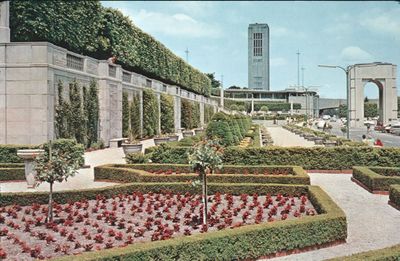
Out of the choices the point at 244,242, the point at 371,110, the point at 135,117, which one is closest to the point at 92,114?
the point at 135,117

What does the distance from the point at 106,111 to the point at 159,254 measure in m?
23.5

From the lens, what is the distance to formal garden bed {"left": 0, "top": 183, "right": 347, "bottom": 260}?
9109 mm

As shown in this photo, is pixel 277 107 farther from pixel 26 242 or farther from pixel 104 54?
pixel 26 242

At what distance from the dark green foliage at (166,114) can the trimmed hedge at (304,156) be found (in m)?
23.7

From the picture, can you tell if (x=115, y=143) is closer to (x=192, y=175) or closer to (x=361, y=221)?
(x=192, y=175)

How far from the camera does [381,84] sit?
93.3 metres

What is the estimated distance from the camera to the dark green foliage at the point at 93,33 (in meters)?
26.0

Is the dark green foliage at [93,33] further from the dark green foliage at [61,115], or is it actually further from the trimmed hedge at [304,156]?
the trimmed hedge at [304,156]

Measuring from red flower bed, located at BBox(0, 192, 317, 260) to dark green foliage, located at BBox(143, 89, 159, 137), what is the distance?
81.8 ft

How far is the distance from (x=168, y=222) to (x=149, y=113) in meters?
29.5

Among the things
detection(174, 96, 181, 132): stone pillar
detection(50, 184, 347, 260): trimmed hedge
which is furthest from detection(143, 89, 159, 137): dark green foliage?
detection(50, 184, 347, 260): trimmed hedge

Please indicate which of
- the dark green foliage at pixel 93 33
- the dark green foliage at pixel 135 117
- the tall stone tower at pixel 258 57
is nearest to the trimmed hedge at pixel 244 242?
the dark green foliage at pixel 93 33

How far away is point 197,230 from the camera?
11.1 meters

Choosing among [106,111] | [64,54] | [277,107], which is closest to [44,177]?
[64,54]
